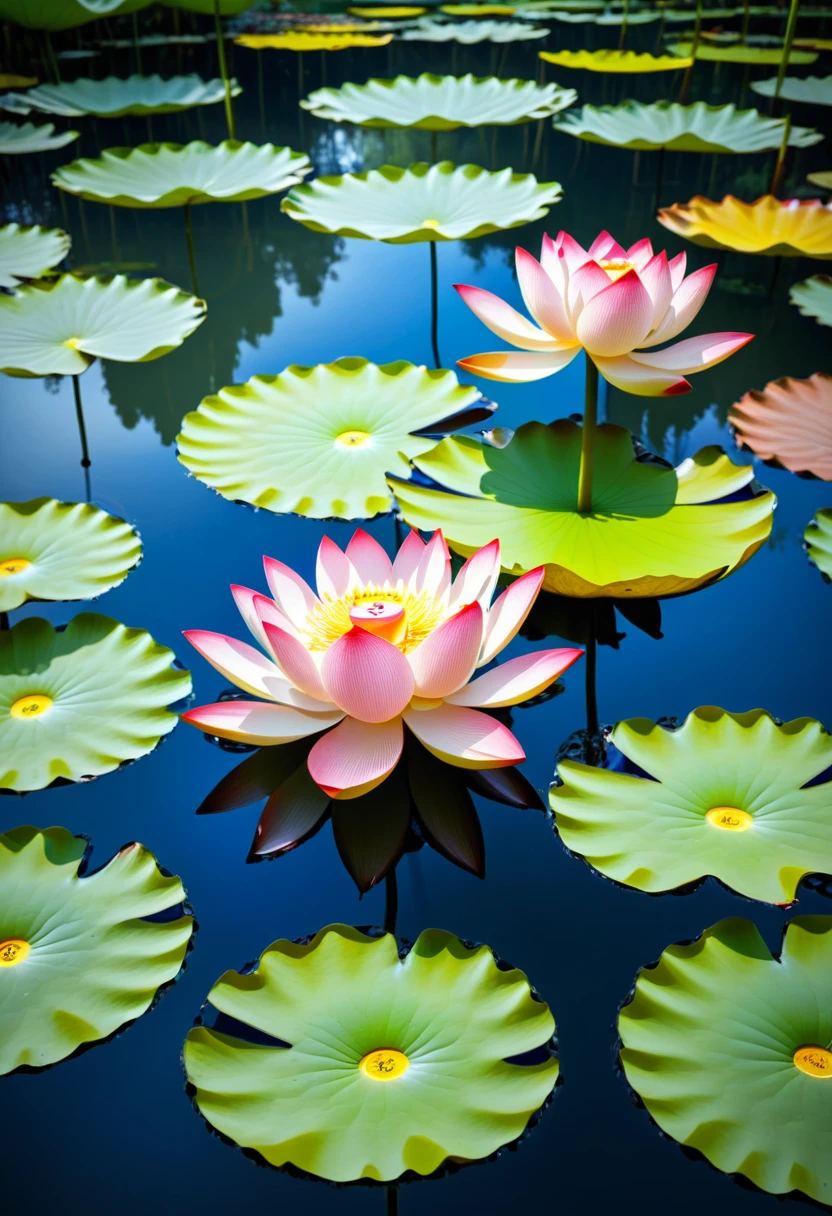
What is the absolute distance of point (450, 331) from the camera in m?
2.86

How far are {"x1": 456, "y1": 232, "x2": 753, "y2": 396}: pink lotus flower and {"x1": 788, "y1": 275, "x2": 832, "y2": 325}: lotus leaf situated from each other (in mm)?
1000

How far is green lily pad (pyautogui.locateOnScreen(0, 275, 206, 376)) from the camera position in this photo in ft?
7.16

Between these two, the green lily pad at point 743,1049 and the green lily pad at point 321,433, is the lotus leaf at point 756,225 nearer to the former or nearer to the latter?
the green lily pad at point 321,433

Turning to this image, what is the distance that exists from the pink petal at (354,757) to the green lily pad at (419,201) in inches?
67.6

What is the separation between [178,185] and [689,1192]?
309 cm

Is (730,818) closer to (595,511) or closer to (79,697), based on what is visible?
(595,511)

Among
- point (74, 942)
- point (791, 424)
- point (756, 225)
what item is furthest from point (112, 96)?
point (74, 942)

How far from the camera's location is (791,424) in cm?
216

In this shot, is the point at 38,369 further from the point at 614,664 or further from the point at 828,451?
the point at 828,451

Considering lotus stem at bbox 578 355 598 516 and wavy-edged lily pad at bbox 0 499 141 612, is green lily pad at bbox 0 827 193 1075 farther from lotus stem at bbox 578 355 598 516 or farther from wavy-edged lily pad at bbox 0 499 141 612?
lotus stem at bbox 578 355 598 516

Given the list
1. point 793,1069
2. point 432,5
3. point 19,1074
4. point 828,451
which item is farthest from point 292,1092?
point 432,5

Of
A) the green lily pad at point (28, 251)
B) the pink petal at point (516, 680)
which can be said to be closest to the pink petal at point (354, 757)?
the pink petal at point (516, 680)

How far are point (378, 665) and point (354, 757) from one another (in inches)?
5.3

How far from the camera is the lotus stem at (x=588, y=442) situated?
1.70 meters
